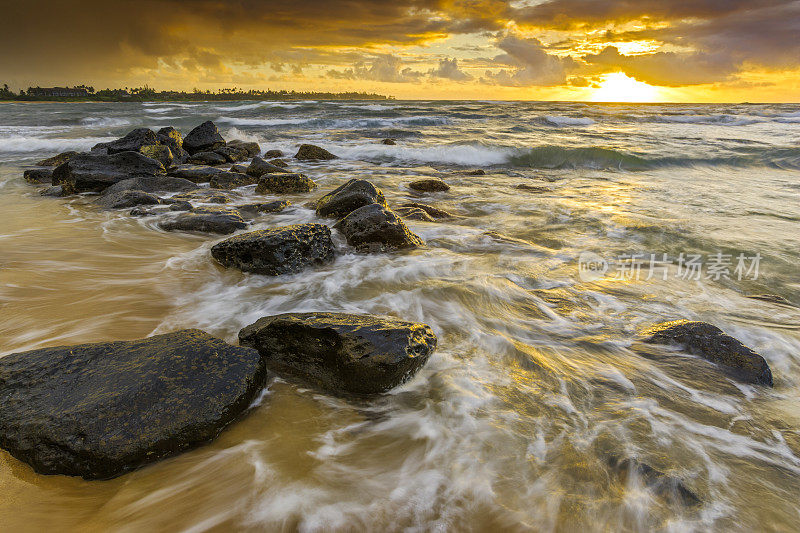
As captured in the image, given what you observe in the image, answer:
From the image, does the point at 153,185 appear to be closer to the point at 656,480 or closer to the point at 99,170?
the point at 99,170

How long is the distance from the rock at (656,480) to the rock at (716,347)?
1.23 meters

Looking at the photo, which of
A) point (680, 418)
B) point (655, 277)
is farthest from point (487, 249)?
point (680, 418)

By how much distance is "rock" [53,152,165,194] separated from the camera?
7.04m

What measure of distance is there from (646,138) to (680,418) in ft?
63.4

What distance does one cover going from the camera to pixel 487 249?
15.7 ft

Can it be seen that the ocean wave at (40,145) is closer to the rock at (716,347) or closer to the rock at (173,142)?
the rock at (173,142)

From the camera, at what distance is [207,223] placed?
16.9 feet

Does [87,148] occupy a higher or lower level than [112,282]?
higher

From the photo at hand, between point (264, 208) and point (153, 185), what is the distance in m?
2.89

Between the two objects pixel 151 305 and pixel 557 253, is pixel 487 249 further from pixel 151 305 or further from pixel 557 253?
pixel 151 305

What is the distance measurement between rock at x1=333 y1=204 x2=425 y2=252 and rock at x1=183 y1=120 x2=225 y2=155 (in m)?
9.81

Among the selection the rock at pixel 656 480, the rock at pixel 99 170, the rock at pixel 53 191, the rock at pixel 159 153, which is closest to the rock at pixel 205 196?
the rock at pixel 99 170

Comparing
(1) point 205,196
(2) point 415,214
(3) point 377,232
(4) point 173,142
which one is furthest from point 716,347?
(4) point 173,142

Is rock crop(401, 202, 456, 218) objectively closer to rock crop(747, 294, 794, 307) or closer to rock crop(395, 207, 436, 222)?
rock crop(395, 207, 436, 222)
